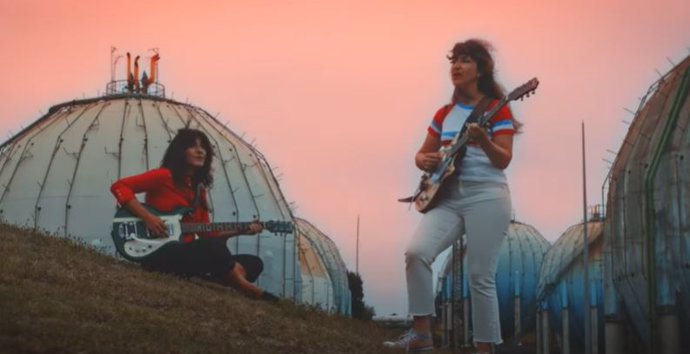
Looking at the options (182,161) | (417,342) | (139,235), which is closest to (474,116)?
(417,342)

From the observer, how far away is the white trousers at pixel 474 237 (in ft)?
39.5

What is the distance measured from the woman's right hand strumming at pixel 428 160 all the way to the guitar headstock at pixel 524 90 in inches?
34.1

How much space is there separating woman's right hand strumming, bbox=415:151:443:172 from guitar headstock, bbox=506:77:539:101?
0.87 m

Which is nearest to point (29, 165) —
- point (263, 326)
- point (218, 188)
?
point (218, 188)

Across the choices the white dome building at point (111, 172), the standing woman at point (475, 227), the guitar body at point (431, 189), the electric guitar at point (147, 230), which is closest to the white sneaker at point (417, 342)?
the standing woman at point (475, 227)

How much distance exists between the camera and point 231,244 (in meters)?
41.3

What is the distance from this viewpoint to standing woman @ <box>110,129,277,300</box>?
2606 centimetres

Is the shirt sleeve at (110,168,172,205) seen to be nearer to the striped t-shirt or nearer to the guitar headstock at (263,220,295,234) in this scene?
the guitar headstock at (263,220,295,234)

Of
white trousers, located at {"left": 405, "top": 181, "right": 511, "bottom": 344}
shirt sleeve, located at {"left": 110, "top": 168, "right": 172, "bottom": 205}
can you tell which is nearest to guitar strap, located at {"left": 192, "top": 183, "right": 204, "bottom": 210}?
shirt sleeve, located at {"left": 110, "top": 168, "right": 172, "bottom": 205}

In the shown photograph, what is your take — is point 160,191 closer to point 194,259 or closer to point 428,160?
point 194,259

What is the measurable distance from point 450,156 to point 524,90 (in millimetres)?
935

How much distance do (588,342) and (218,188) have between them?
16.1 metres

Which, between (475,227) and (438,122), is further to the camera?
(438,122)

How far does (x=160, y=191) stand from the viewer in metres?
26.5
